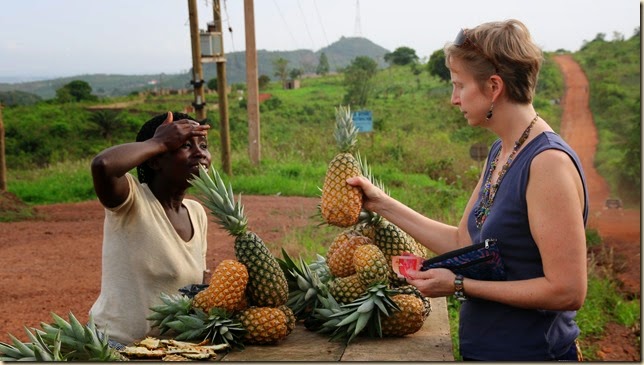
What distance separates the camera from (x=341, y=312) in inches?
108

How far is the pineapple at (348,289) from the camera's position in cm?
284

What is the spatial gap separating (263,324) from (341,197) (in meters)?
0.56

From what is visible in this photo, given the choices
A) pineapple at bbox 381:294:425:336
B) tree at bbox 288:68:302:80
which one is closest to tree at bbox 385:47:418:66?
tree at bbox 288:68:302:80

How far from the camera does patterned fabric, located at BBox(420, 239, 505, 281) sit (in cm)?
233

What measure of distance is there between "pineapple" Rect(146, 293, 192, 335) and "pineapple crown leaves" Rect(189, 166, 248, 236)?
31cm

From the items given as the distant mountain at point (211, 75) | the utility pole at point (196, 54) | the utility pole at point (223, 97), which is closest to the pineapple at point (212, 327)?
the utility pole at point (196, 54)

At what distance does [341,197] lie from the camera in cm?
288

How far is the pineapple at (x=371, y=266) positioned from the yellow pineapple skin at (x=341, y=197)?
0.15 m

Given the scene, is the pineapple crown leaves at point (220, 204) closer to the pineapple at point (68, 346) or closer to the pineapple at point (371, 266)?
the pineapple at point (371, 266)

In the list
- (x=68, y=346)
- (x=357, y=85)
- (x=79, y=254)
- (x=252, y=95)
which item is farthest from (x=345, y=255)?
(x=357, y=85)

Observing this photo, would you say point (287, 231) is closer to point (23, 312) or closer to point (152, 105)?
point (23, 312)

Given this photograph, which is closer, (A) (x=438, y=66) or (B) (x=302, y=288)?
(B) (x=302, y=288)

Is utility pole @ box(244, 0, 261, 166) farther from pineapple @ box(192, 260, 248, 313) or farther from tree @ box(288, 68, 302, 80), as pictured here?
tree @ box(288, 68, 302, 80)

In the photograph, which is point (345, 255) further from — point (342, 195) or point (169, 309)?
point (169, 309)
